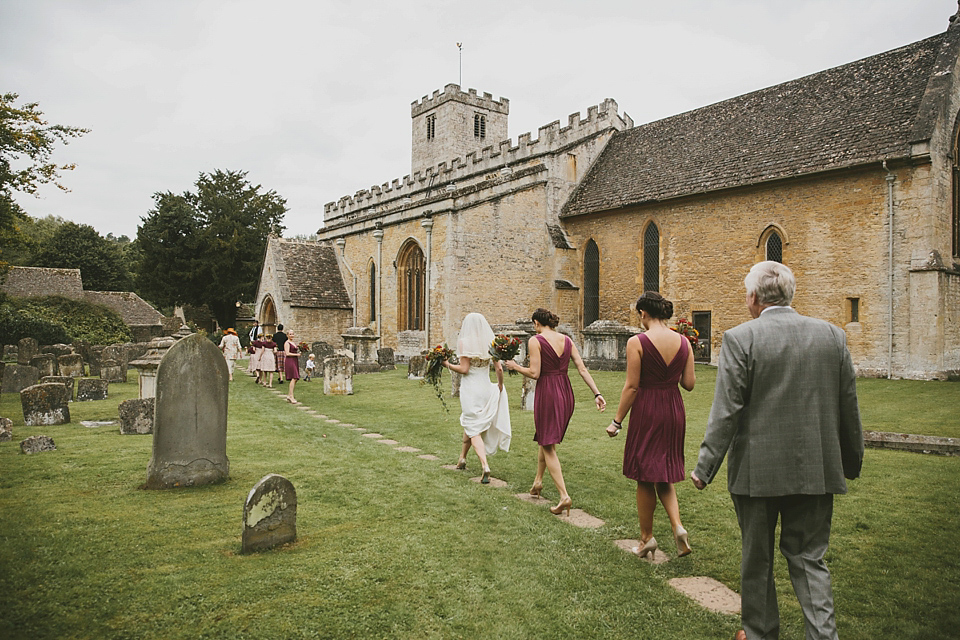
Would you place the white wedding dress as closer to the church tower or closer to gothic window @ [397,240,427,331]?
gothic window @ [397,240,427,331]

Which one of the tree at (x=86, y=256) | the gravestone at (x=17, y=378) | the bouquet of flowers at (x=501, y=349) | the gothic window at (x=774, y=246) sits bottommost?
the gravestone at (x=17, y=378)

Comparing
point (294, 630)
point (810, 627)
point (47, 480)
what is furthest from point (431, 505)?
point (47, 480)

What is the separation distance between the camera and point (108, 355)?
1953cm

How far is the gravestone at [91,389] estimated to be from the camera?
13.3 m

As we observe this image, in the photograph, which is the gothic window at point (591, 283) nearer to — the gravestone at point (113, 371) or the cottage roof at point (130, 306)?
the gravestone at point (113, 371)

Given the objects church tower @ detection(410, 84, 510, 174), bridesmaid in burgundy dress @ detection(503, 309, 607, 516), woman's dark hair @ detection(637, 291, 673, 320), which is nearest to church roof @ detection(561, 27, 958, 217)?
bridesmaid in burgundy dress @ detection(503, 309, 607, 516)

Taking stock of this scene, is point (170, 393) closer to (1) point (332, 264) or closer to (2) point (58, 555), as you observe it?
(2) point (58, 555)

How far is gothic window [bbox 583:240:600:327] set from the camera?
943 inches

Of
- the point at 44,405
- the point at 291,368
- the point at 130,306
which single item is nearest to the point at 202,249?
the point at 130,306

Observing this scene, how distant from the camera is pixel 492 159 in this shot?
28.9m

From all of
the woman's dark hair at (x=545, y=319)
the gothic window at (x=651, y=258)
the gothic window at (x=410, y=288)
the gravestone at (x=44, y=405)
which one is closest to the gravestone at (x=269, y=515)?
the woman's dark hair at (x=545, y=319)

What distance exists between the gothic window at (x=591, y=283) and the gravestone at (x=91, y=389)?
17.3 meters

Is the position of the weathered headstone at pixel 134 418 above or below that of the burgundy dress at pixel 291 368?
below

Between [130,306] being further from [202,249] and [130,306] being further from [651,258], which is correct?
[651,258]
